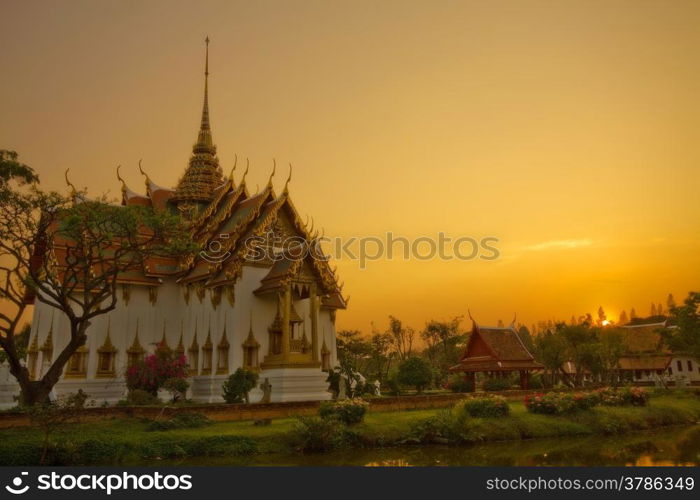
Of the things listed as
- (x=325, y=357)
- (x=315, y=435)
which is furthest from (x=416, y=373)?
(x=315, y=435)

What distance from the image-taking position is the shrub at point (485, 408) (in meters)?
17.6

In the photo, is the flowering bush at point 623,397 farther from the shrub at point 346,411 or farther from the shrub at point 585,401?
the shrub at point 346,411

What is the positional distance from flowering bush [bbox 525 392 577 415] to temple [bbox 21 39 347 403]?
678cm

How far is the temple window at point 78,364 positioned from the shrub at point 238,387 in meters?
6.17

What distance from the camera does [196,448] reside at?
13375mm

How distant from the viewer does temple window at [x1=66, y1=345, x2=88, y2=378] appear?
2170cm

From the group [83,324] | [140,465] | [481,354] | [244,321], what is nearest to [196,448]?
[140,465]

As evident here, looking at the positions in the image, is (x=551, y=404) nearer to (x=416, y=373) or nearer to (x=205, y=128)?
(x=416, y=373)

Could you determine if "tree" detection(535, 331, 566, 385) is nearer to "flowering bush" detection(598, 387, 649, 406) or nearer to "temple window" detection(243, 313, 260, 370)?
"flowering bush" detection(598, 387, 649, 406)

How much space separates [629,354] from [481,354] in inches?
781

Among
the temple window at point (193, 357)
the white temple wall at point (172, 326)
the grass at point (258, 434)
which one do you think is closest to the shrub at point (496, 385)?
the grass at point (258, 434)

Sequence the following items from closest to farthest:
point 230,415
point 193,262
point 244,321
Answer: point 230,415 → point 244,321 → point 193,262

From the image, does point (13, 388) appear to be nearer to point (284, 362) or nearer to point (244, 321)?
point (244, 321)

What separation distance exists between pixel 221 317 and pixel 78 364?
526cm
